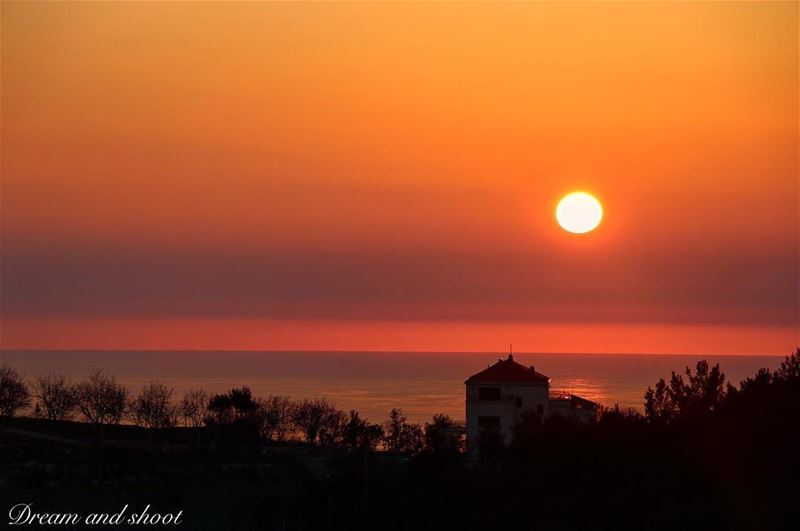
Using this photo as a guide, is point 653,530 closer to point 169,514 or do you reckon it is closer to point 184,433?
point 169,514

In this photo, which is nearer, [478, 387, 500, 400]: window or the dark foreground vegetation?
the dark foreground vegetation

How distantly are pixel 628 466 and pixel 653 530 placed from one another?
3471 mm

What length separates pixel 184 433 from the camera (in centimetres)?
6175

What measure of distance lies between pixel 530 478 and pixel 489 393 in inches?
998

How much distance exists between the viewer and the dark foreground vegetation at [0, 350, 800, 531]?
2469cm

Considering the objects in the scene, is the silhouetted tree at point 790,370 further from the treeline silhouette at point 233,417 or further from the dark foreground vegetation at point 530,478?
the treeline silhouette at point 233,417

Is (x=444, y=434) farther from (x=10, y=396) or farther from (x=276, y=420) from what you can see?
(x=10, y=396)

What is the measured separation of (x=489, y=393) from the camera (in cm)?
5234

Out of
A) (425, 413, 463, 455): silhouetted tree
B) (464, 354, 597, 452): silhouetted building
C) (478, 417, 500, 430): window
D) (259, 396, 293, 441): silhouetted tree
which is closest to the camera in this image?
(425, 413, 463, 455): silhouetted tree

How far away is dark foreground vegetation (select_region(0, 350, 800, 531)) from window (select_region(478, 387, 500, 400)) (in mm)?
11061

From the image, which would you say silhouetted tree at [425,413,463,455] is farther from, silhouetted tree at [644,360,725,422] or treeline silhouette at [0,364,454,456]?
silhouetted tree at [644,360,725,422]

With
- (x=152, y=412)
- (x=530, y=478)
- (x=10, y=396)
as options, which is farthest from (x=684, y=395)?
(x=10, y=396)

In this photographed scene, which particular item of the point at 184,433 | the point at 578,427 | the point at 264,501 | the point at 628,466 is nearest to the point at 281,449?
the point at 184,433

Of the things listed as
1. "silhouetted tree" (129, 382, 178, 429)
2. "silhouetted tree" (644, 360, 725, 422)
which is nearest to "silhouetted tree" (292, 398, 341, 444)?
"silhouetted tree" (129, 382, 178, 429)
